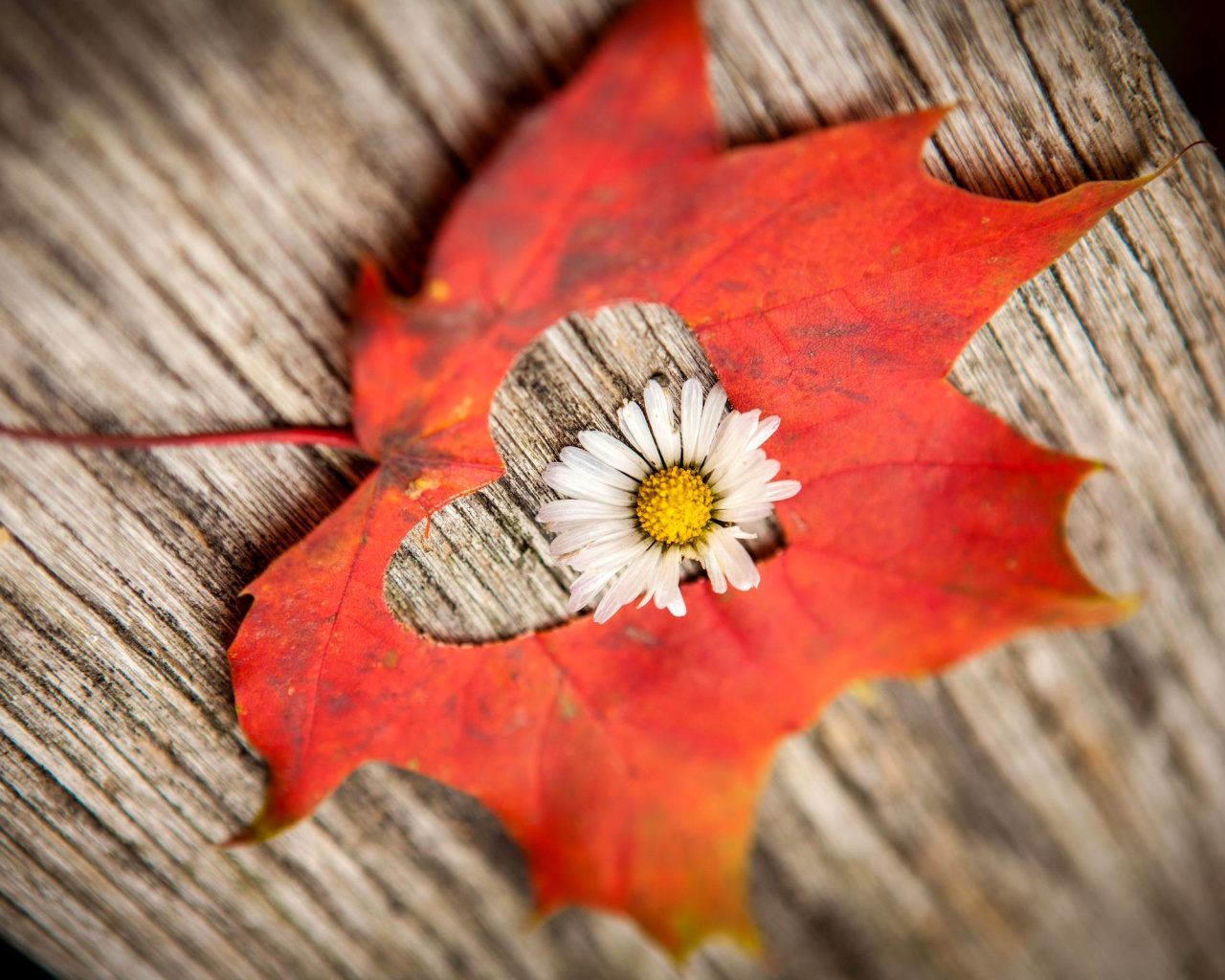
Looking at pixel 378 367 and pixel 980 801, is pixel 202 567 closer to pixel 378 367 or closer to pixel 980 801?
pixel 378 367

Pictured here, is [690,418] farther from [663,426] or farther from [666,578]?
[666,578]

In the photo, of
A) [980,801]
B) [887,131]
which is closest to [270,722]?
[887,131]

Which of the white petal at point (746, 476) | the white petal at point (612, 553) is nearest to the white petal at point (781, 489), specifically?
the white petal at point (746, 476)

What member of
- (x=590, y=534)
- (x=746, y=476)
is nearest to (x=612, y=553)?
(x=590, y=534)

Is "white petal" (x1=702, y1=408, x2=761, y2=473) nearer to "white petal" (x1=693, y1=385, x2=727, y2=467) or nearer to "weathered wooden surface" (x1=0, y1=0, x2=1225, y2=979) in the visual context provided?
"white petal" (x1=693, y1=385, x2=727, y2=467)

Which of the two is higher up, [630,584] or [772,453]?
[772,453]

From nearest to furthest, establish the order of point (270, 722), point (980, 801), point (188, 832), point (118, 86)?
point (118, 86)
point (270, 722)
point (188, 832)
point (980, 801)

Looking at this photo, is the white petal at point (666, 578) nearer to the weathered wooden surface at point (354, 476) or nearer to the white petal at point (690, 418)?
the white petal at point (690, 418)
